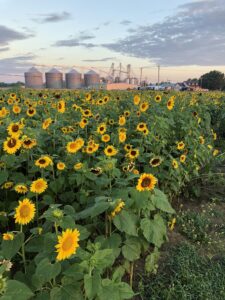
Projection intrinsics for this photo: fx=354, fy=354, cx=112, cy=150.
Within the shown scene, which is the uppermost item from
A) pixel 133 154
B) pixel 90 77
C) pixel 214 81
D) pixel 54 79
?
pixel 133 154

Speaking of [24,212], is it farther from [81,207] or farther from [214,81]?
[214,81]

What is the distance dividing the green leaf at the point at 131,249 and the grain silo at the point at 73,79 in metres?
37.2

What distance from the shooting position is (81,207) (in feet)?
9.08

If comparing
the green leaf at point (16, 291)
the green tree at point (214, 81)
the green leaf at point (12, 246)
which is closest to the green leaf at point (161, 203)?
the green leaf at point (12, 246)

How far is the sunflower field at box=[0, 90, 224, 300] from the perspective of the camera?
1.66 meters

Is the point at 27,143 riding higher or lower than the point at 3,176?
higher

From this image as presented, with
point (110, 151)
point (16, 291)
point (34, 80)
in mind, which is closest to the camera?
point (16, 291)

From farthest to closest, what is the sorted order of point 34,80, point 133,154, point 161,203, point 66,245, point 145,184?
point 34,80 < point 133,154 < point 161,203 < point 145,184 < point 66,245

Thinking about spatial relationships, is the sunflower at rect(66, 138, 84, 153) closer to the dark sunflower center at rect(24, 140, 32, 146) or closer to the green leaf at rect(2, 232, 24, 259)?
the dark sunflower center at rect(24, 140, 32, 146)

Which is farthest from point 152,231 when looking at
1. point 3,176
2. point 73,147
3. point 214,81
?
point 214,81

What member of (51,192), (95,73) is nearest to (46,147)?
(51,192)

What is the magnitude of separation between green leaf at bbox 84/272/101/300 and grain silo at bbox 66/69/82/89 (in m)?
37.9

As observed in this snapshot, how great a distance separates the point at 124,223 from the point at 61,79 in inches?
1448

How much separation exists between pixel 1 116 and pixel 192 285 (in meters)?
2.55
